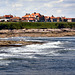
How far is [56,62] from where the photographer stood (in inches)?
1388

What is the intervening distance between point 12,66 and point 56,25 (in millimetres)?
134685

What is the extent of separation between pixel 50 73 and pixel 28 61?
8.01 metres

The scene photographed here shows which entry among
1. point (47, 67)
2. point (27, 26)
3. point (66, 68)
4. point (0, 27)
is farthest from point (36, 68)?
point (27, 26)

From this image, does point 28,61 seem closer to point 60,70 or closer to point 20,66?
point 20,66

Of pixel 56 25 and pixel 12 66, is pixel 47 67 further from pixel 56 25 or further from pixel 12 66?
pixel 56 25

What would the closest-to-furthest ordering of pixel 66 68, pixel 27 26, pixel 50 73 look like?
1. pixel 50 73
2. pixel 66 68
3. pixel 27 26

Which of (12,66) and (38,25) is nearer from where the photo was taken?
(12,66)

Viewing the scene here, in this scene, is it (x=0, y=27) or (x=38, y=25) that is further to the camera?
(x=38, y=25)

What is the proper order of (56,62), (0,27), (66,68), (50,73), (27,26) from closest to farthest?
(50,73) → (66,68) → (56,62) → (0,27) → (27,26)

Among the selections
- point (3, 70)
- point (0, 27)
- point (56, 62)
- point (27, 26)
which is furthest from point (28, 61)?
point (27, 26)

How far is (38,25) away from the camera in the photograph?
540ft

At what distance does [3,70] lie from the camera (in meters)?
30.3

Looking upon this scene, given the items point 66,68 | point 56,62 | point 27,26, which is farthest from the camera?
point 27,26

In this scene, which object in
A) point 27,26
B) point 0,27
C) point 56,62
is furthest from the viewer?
point 27,26
